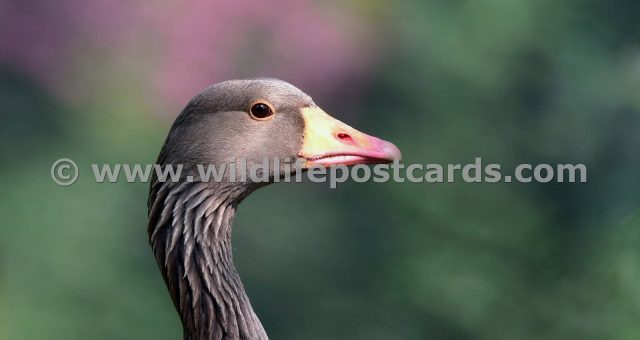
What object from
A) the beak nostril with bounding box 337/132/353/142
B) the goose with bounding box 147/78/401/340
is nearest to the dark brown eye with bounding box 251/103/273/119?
the goose with bounding box 147/78/401/340

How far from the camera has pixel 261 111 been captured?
1.91 m

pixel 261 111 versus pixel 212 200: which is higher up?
pixel 261 111

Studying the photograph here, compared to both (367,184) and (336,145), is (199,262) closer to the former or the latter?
(336,145)

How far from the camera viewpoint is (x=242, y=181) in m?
1.90

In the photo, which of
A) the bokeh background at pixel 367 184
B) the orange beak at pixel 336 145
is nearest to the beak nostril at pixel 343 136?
the orange beak at pixel 336 145

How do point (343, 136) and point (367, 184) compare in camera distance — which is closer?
point (343, 136)

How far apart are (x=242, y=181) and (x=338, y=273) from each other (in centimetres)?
123

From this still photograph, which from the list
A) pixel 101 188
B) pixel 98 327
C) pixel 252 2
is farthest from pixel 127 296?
pixel 252 2

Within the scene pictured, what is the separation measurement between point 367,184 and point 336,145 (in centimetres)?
120

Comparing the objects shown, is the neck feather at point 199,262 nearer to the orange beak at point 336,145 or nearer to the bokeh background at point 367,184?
the orange beak at point 336,145

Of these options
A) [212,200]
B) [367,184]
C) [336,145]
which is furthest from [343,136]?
[367,184]

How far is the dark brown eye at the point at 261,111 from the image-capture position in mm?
1902

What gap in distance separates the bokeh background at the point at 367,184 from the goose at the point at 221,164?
1.08 meters

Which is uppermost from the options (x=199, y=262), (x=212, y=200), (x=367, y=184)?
(x=367, y=184)
